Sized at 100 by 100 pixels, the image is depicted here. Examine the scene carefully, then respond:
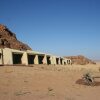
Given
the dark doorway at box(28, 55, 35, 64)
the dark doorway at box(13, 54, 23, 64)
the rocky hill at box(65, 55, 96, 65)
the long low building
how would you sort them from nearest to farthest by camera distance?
the long low building
the dark doorway at box(13, 54, 23, 64)
the dark doorway at box(28, 55, 35, 64)
the rocky hill at box(65, 55, 96, 65)

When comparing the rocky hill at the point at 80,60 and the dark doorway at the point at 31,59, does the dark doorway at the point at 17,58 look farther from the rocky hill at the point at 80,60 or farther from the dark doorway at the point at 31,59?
the rocky hill at the point at 80,60

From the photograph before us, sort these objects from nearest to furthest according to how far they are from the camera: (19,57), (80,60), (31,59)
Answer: (19,57)
(31,59)
(80,60)

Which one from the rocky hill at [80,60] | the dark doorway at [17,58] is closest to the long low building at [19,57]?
the dark doorway at [17,58]

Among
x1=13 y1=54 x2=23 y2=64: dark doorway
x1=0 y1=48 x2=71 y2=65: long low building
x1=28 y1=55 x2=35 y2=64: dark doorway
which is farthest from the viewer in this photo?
x1=28 y1=55 x2=35 y2=64: dark doorway

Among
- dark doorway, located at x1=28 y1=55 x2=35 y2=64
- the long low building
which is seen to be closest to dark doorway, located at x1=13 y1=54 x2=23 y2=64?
the long low building

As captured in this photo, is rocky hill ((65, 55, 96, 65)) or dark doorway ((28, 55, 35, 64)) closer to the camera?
dark doorway ((28, 55, 35, 64))

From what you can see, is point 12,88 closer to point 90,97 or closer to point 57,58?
point 90,97

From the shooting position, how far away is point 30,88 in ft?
40.8

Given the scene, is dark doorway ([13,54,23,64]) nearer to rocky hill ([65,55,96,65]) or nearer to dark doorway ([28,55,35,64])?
dark doorway ([28,55,35,64])

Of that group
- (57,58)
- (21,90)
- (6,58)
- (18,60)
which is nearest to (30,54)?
(18,60)

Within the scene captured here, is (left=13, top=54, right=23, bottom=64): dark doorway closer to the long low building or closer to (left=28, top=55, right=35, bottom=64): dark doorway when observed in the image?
the long low building

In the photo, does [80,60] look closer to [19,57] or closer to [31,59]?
[31,59]

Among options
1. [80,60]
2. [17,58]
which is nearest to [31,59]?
[17,58]

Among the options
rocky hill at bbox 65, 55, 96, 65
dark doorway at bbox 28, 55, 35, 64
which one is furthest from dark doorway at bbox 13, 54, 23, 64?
rocky hill at bbox 65, 55, 96, 65
